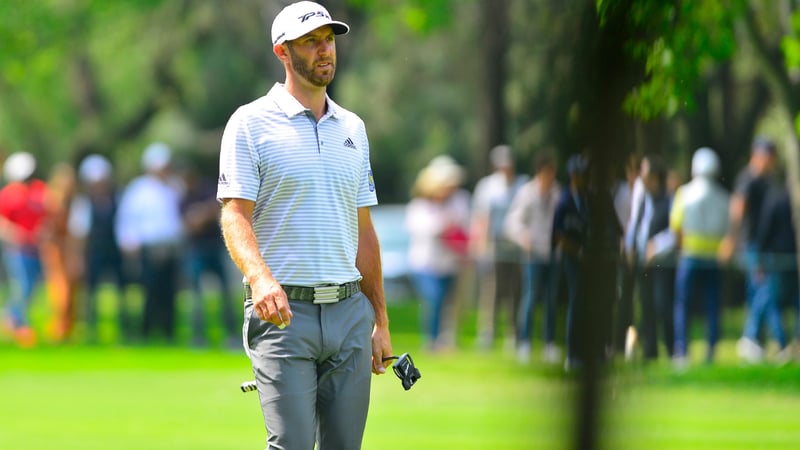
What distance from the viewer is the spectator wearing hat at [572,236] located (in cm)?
352

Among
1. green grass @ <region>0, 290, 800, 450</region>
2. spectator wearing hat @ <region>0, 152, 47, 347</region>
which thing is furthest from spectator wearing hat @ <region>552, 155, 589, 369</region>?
spectator wearing hat @ <region>0, 152, 47, 347</region>

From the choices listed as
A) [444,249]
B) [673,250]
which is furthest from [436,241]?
[673,250]

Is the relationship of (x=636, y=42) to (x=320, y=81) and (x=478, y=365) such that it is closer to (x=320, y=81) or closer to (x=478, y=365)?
(x=320, y=81)

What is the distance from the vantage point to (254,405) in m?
12.2

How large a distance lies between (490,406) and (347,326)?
6.78 m

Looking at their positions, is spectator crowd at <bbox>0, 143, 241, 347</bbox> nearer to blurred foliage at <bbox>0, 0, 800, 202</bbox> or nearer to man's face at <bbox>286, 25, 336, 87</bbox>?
blurred foliage at <bbox>0, 0, 800, 202</bbox>

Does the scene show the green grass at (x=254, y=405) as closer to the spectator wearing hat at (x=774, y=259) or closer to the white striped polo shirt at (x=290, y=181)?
the spectator wearing hat at (x=774, y=259)

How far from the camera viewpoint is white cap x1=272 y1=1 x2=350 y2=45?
5.29 meters

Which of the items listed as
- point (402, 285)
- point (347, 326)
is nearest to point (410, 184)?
point (402, 285)

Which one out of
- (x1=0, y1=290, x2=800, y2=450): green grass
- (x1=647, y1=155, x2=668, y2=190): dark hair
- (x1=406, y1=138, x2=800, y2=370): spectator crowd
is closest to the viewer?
(x1=647, y1=155, x2=668, y2=190): dark hair

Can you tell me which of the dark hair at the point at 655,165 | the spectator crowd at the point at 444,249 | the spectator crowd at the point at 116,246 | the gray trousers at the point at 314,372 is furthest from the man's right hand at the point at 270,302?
the spectator crowd at the point at 116,246

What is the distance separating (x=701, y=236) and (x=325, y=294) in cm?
1074

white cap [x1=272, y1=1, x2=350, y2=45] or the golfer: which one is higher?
white cap [x1=272, y1=1, x2=350, y2=45]

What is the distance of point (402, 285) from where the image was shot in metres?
31.7
